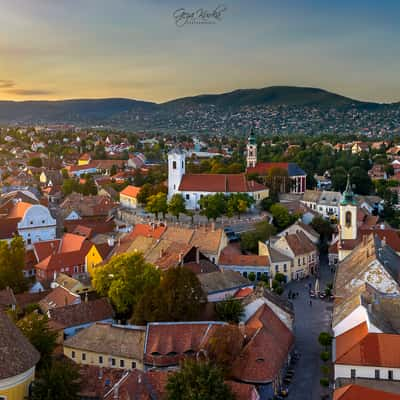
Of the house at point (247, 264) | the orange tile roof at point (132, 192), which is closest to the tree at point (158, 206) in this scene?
the orange tile roof at point (132, 192)

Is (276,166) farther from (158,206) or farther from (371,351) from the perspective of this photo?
(371,351)

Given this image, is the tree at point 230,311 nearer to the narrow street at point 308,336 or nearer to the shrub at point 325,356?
the narrow street at point 308,336

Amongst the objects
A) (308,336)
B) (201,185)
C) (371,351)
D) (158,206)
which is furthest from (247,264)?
(201,185)

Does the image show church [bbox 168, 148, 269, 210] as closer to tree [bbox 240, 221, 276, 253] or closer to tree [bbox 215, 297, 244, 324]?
tree [bbox 240, 221, 276, 253]

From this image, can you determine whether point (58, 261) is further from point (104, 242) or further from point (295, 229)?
point (295, 229)

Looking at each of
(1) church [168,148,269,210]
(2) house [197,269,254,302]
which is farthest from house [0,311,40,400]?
(1) church [168,148,269,210]

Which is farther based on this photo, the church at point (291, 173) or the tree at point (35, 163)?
the tree at point (35, 163)
